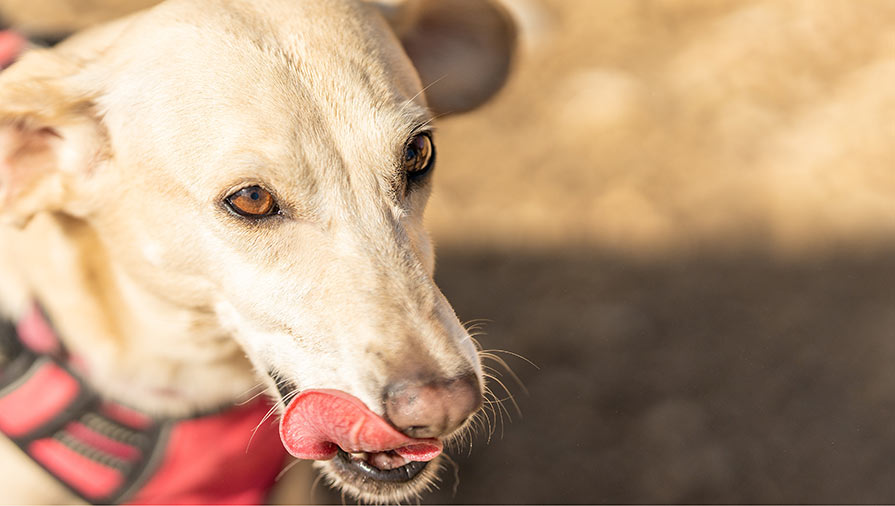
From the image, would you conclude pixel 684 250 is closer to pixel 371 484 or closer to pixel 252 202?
pixel 371 484

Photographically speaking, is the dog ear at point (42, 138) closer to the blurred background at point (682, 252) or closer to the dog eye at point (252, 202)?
the dog eye at point (252, 202)

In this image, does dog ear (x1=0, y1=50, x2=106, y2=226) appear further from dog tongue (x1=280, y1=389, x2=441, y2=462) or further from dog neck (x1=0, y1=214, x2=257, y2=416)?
dog tongue (x1=280, y1=389, x2=441, y2=462)

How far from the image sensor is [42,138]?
6.47 ft

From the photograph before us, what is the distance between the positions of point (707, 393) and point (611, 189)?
1.02 m

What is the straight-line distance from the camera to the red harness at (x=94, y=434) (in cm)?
201

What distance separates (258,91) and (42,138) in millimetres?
578

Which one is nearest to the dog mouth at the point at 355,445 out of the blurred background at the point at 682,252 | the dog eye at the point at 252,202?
the dog eye at the point at 252,202

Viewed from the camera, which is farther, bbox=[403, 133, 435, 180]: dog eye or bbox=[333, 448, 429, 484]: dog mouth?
bbox=[403, 133, 435, 180]: dog eye

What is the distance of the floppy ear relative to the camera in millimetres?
2277

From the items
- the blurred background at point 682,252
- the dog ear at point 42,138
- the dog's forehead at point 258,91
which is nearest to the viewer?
the dog's forehead at point 258,91

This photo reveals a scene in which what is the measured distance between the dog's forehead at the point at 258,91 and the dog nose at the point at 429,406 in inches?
19.1

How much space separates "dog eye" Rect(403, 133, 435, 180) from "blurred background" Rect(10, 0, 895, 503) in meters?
0.68

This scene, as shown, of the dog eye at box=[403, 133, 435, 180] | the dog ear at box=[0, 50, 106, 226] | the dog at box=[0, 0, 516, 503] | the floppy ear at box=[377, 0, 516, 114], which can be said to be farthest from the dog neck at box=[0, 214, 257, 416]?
the floppy ear at box=[377, 0, 516, 114]

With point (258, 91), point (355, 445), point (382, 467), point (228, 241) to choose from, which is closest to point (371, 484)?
point (382, 467)
